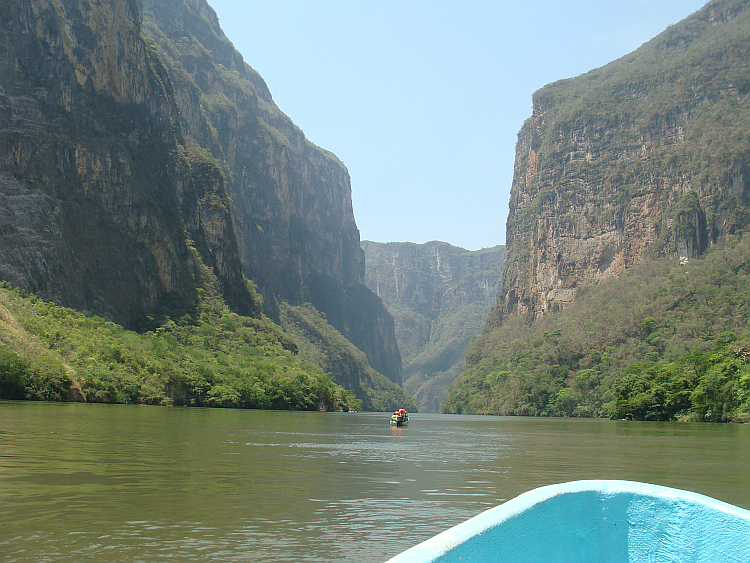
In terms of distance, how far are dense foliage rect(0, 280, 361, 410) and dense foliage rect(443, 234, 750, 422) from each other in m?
41.0

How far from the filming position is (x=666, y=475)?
19734 millimetres

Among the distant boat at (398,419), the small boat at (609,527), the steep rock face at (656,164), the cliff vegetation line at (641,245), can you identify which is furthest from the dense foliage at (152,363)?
the steep rock face at (656,164)

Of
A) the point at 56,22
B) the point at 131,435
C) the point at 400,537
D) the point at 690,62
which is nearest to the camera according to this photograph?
the point at 400,537

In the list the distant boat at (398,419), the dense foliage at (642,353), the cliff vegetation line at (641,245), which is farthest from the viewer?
the cliff vegetation line at (641,245)

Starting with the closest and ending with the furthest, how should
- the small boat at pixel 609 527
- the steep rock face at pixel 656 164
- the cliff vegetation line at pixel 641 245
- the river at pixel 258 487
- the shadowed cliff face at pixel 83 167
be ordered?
the small boat at pixel 609 527
the river at pixel 258 487
the shadowed cliff face at pixel 83 167
the cliff vegetation line at pixel 641 245
the steep rock face at pixel 656 164

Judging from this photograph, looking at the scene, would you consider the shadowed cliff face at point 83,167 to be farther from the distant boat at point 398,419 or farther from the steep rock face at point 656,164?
the steep rock face at point 656,164

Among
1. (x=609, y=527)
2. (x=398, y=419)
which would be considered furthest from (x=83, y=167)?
(x=609, y=527)

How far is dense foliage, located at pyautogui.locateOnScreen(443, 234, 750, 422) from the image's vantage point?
2788 inches

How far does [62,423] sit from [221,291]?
314ft

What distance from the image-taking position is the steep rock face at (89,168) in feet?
288

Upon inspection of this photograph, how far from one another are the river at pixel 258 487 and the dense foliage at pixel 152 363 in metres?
29.4

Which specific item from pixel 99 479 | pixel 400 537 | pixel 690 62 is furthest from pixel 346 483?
pixel 690 62

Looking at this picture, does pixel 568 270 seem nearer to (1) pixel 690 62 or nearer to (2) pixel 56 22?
(1) pixel 690 62

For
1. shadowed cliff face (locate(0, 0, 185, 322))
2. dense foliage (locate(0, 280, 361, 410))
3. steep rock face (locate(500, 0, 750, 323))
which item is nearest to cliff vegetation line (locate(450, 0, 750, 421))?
steep rock face (locate(500, 0, 750, 323))
